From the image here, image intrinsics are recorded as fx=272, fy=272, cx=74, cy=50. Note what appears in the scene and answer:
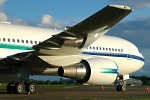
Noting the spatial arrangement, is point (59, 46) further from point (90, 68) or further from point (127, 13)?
point (127, 13)

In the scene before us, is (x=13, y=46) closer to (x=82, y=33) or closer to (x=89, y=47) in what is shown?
(x=82, y=33)

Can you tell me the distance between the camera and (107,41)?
67.6 feet

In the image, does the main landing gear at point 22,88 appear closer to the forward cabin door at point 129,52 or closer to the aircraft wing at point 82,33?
the aircraft wing at point 82,33

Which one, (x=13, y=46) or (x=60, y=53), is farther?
(x=13, y=46)

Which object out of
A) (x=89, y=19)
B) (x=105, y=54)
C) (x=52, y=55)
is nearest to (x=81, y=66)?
(x=52, y=55)

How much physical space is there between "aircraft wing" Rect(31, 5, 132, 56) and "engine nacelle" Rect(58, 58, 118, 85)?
931 mm

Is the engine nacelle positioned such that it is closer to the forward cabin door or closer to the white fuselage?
the white fuselage

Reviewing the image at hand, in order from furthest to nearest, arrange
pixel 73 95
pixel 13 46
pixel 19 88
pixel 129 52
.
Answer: pixel 129 52 → pixel 13 46 → pixel 73 95 → pixel 19 88

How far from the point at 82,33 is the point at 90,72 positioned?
2.70 metres

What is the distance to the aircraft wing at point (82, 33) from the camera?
11518 millimetres

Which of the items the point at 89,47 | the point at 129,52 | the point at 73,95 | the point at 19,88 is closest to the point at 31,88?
the point at 19,88

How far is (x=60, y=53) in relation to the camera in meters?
14.4

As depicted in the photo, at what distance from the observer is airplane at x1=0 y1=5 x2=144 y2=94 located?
1249cm

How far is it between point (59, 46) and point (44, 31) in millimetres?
4294
